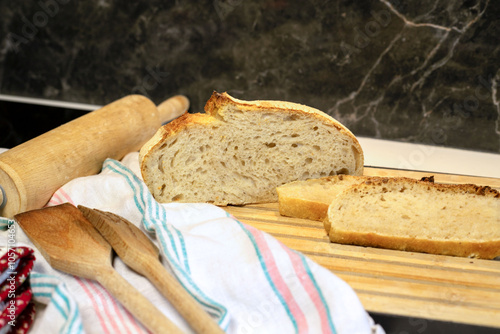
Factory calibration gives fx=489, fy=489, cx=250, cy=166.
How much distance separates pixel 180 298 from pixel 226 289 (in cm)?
19

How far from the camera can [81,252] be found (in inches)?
56.8

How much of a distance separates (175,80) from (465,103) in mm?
1838

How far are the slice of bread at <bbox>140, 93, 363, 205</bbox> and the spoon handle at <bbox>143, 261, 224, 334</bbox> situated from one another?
638 mm

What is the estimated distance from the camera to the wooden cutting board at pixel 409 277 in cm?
Answer: 139

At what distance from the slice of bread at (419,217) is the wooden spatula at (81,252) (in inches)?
29.5

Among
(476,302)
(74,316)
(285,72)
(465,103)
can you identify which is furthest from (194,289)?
(465,103)

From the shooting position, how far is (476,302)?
4.73 feet

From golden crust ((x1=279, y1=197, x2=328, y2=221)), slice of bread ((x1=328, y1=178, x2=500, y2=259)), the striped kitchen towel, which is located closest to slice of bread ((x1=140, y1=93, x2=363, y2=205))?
golden crust ((x1=279, y1=197, x2=328, y2=221))

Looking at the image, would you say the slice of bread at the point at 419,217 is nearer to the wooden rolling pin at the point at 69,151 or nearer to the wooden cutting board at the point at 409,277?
the wooden cutting board at the point at 409,277

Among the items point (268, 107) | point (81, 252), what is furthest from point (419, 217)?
point (81, 252)

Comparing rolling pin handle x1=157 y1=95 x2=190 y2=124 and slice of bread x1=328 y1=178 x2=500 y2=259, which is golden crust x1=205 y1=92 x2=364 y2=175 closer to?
slice of bread x1=328 y1=178 x2=500 y2=259

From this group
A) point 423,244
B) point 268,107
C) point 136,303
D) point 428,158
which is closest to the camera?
point 136,303

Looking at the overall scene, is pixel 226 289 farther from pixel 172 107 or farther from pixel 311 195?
pixel 172 107

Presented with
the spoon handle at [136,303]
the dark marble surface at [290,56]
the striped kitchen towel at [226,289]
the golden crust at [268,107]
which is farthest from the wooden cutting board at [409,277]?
the dark marble surface at [290,56]
